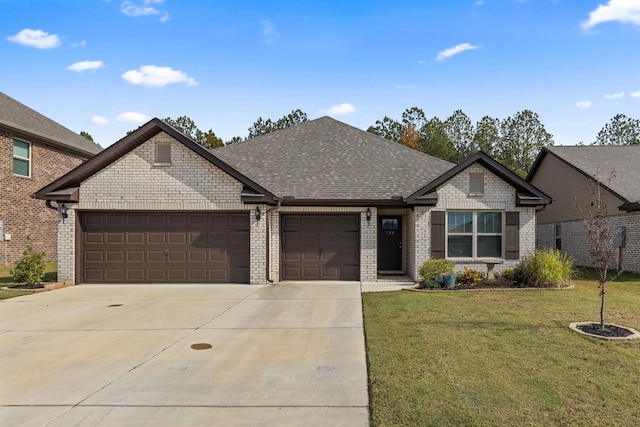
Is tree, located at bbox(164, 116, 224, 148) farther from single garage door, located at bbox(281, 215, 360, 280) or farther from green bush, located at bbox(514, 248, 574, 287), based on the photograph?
green bush, located at bbox(514, 248, 574, 287)

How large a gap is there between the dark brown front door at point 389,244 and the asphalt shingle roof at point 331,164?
6.09 feet

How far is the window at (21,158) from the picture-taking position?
65.3 feet

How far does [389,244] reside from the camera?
55.2ft

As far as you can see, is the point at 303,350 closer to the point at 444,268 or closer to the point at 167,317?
the point at 167,317

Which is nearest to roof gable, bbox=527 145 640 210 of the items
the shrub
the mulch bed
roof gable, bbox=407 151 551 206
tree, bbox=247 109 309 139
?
roof gable, bbox=407 151 551 206

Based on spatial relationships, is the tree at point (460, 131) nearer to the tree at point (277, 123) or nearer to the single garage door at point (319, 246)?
the tree at point (277, 123)

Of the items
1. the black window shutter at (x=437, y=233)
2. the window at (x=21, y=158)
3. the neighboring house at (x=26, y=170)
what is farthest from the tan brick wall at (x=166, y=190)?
the window at (x=21, y=158)

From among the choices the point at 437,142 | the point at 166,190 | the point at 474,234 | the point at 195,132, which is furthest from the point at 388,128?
the point at 166,190

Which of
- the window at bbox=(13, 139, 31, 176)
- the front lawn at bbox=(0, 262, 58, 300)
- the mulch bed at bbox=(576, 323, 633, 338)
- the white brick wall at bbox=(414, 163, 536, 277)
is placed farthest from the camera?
the window at bbox=(13, 139, 31, 176)

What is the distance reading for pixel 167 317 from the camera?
9.09m

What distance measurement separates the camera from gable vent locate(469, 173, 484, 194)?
1438 cm

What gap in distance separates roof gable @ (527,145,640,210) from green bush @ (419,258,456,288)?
876 cm

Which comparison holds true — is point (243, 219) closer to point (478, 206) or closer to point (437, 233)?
point (437, 233)

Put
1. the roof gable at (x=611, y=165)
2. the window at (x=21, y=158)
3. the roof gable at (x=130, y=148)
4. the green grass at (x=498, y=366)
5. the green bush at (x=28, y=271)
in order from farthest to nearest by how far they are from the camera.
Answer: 1. the window at (x=21, y=158)
2. the roof gable at (x=611, y=165)
3. the roof gable at (x=130, y=148)
4. the green bush at (x=28, y=271)
5. the green grass at (x=498, y=366)
